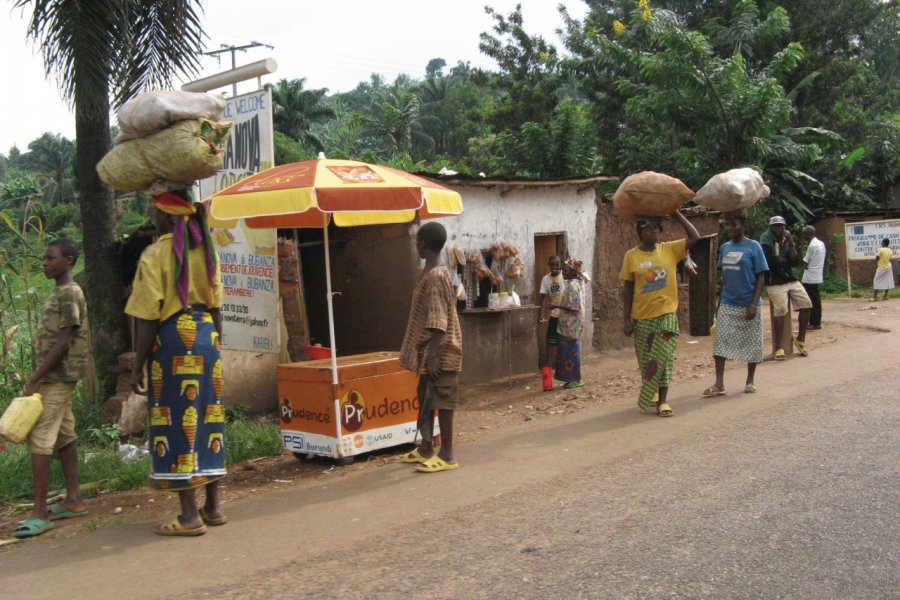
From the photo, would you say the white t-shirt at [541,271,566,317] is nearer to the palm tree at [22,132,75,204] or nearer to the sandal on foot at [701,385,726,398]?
the sandal on foot at [701,385,726,398]

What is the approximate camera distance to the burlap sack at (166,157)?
5.08 m

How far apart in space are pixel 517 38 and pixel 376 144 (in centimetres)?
2412

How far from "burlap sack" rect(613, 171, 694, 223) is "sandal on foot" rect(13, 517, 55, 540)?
224 inches

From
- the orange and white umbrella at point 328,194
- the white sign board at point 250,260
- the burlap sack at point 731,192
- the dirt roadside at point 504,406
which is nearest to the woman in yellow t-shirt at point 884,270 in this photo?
the dirt roadside at point 504,406

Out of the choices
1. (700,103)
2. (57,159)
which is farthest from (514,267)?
(57,159)

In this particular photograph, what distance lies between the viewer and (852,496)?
527 cm

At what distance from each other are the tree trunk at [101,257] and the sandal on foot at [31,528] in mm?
2992

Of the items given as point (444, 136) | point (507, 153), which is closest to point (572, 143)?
point (507, 153)

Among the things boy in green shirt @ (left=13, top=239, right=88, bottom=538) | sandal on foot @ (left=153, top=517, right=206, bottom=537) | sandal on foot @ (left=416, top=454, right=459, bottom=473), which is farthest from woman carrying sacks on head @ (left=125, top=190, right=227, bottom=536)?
sandal on foot @ (left=416, top=454, right=459, bottom=473)

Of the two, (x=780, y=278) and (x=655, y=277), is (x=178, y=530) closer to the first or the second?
(x=655, y=277)

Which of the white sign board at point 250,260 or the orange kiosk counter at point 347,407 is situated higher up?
the white sign board at point 250,260

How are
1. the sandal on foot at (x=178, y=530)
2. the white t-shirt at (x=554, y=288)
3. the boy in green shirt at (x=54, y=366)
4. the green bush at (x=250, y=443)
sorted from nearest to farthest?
1. the sandal on foot at (x=178, y=530)
2. the boy in green shirt at (x=54, y=366)
3. the green bush at (x=250, y=443)
4. the white t-shirt at (x=554, y=288)

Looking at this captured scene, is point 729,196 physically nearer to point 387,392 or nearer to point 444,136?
point 387,392

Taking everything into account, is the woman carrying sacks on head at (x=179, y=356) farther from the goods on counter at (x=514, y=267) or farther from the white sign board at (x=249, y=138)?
the goods on counter at (x=514, y=267)
